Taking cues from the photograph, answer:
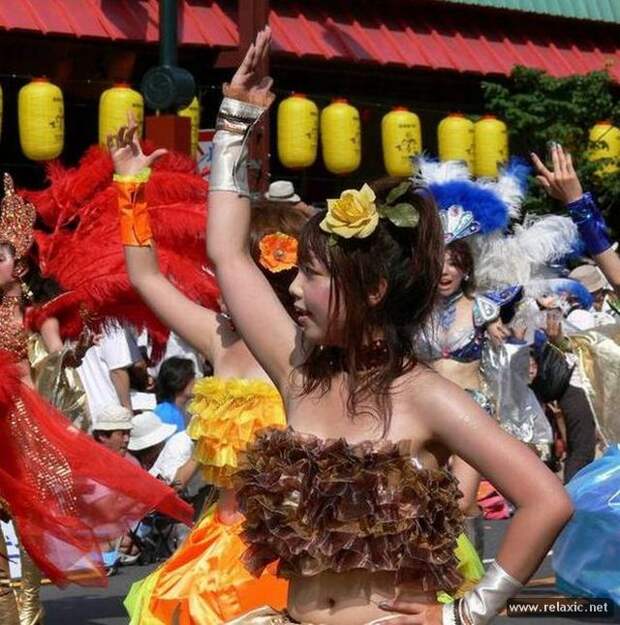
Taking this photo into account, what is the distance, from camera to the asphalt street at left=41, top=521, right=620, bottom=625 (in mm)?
8500

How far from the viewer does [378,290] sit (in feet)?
11.5

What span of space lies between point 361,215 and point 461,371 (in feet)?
15.0

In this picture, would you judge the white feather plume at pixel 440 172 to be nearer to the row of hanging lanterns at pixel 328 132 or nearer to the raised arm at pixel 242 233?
the raised arm at pixel 242 233

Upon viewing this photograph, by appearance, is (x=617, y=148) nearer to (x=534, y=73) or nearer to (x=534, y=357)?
(x=534, y=73)

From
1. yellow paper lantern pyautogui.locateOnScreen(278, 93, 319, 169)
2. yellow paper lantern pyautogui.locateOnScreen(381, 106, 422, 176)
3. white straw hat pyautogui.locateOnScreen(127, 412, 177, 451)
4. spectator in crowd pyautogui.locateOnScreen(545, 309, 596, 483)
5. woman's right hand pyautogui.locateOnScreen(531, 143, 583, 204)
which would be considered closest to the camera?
woman's right hand pyautogui.locateOnScreen(531, 143, 583, 204)

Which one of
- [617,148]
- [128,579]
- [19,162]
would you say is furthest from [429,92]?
[128,579]

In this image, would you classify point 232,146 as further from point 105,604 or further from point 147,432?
point 147,432

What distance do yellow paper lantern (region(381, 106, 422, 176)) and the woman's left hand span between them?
1351 centimetres

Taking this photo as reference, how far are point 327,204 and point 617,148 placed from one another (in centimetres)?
1551

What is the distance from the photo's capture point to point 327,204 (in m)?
3.58

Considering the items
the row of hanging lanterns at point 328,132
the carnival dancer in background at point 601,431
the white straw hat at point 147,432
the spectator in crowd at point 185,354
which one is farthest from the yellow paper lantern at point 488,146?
the white straw hat at point 147,432

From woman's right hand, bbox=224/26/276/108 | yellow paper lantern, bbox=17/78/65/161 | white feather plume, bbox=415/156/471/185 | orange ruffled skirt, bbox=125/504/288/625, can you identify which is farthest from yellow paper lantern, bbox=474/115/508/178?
woman's right hand, bbox=224/26/276/108

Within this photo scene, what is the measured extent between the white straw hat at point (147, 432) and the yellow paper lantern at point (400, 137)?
646cm

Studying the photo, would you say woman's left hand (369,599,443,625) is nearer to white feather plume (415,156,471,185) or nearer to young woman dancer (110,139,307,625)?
young woman dancer (110,139,307,625)
